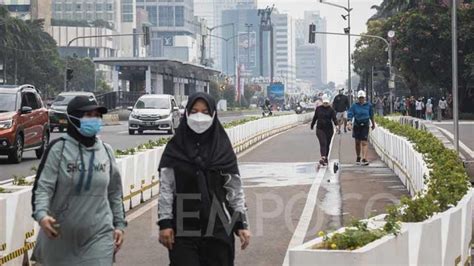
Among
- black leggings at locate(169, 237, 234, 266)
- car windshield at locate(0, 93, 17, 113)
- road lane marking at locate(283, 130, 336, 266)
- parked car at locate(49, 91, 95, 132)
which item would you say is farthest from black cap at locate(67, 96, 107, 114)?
parked car at locate(49, 91, 95, 132)

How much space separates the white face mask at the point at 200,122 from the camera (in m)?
6.71

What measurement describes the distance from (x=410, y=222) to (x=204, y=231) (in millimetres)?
1775

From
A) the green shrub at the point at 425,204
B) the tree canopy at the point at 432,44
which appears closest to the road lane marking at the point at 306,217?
the green shrub at the point at 425,204

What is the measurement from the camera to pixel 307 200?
16.3 metres

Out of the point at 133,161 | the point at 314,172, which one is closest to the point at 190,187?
the point at 133,161

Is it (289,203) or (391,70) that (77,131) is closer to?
(289,203)

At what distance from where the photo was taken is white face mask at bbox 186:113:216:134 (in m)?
6.71

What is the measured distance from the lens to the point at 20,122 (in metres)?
24.1

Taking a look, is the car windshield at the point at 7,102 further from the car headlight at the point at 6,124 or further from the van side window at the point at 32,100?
the van side window at the point at 32,100

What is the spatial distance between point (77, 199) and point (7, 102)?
18396 mm

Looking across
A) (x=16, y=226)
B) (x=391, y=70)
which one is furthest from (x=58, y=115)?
(x=16, y=226)

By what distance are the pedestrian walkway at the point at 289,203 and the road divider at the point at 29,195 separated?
45 centimetres

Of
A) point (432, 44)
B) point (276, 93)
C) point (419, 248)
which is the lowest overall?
→ point (419, 248)

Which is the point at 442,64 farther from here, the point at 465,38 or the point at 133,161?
the point at 133,161
